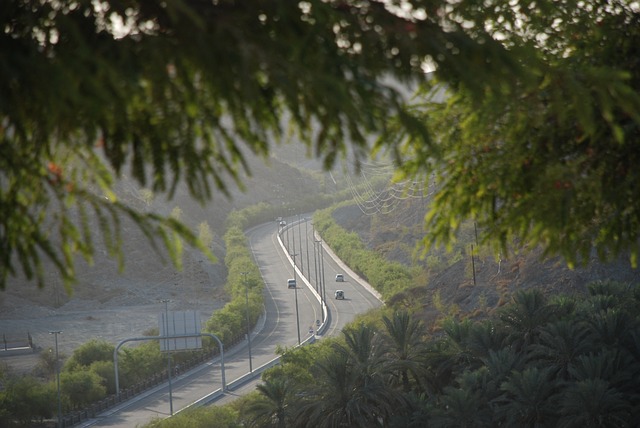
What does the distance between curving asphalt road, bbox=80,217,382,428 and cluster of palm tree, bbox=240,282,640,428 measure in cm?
1897

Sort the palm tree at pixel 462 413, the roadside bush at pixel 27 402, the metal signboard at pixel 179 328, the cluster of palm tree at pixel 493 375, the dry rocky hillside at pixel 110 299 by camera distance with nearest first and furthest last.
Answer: the cluster of palm tree at pixel 493 375 → the palm tree at pixel 462 413 → the roadside bush at pixel 27 402 → the metal signboard at pixel 179 328 → the dry rocky hillside at pixel 110 299

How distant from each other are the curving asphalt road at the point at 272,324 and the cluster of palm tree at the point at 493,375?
1897cm

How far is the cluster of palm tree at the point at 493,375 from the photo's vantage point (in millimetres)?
28138

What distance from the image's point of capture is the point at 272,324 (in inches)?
3179

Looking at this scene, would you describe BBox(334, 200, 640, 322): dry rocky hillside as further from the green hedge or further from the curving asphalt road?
the curving asphalt road

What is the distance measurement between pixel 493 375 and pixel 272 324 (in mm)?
51595

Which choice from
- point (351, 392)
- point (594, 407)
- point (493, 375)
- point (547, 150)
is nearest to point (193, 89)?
point (547, 150)

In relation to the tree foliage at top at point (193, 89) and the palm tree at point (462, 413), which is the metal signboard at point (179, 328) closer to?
the palm tree at point (462, 413)

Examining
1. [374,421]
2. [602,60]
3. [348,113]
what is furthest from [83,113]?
[374,421]

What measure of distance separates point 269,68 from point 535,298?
30938 mm

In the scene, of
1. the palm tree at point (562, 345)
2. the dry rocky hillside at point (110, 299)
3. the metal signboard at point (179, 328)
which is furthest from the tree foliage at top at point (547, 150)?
the dry rocky hillside at point (110, 299)

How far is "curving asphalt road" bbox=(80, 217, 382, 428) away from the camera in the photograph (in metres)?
53.6

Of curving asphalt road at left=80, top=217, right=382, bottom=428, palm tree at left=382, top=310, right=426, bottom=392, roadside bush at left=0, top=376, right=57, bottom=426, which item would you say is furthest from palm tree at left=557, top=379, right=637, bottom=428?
roadside bush at left=0, top=376, right=57, bottom=426

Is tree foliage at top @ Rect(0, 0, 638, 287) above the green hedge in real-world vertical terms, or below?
above
